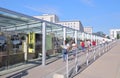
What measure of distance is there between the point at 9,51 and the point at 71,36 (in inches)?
441

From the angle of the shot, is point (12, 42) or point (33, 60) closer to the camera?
point (12, 42)

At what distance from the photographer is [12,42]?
1432 cm

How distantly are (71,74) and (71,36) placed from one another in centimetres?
1291

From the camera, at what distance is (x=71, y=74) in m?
11.5

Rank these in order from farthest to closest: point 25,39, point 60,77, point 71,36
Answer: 1. point 71,36
2. point 25,39
3. point 60,77

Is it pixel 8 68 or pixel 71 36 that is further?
pixel 71 36

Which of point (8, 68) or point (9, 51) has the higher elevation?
point (9, 51)

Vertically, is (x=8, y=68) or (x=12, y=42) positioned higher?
(x=12, y=42)

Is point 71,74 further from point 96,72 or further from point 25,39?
point 25,39

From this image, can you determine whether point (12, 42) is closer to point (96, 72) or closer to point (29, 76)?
point (29, 76)

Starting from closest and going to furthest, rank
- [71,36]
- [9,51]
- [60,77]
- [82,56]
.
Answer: [60,77]
[9,51]
[82,56]
[71,36]

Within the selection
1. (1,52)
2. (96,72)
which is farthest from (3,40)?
(96,72)

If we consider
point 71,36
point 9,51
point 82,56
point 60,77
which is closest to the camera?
point 60,77

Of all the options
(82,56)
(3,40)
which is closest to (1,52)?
(3,40)
